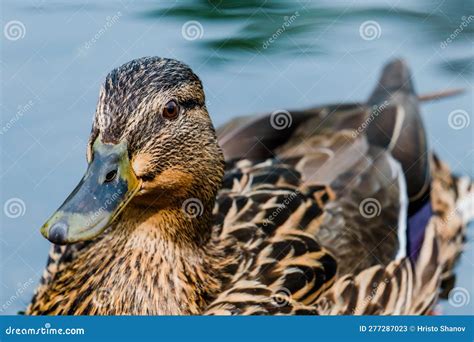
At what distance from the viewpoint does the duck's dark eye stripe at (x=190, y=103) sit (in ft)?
16.4

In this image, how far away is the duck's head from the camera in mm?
4559

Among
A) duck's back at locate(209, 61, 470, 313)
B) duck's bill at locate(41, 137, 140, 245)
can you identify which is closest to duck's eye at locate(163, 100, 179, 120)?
duck's bill at locate(41, 137, 140, 245)

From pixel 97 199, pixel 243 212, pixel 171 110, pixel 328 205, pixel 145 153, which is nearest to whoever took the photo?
pixel 97 199

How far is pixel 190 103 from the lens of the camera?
16.5ft

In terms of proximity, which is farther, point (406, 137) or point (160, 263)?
point (406, 137)

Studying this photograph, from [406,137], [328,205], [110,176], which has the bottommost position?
[110,176]

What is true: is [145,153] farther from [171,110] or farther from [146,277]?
[146,277]

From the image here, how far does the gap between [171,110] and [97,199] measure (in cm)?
60

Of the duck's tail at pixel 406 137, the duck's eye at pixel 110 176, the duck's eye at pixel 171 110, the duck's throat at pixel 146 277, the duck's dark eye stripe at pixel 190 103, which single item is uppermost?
the duck's tail at pixel 406 137

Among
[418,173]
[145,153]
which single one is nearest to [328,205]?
[418,173]

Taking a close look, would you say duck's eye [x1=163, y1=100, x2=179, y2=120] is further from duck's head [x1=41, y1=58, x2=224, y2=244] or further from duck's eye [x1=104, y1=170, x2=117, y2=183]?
duck's eye [x1=104, y1=170, x2=117, y2=183]

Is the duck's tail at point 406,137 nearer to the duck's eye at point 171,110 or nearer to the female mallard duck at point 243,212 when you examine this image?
the female mallard duck at point 243,212

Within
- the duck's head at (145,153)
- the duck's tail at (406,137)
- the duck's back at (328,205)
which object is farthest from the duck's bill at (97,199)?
the duck's tail at (406,137)

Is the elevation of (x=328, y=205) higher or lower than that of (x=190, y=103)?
lower
